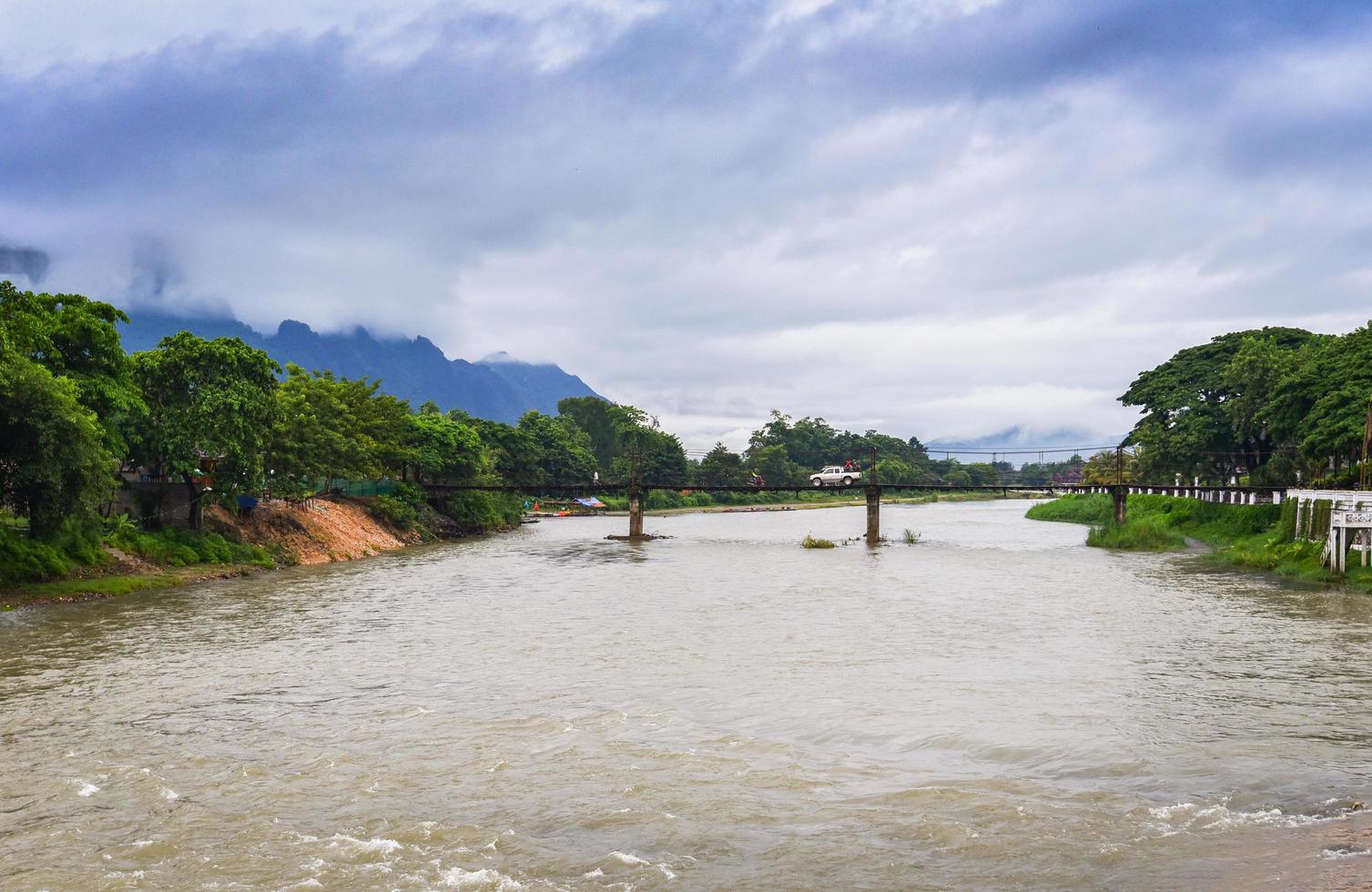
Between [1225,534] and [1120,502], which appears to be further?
[1120,502]

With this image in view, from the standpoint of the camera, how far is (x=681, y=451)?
529 ft

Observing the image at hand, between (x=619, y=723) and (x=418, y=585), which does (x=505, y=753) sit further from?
(x=418, y=585)

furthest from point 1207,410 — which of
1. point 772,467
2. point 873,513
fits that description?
point 772,467

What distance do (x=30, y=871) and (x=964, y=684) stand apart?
1815 cm

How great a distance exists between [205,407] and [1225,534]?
62949 mm

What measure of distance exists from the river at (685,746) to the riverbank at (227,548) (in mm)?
2352

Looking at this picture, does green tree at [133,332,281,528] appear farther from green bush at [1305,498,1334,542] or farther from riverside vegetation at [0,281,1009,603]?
green bush at [1305,498,1334,542]

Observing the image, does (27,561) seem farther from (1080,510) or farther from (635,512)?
(1080,510)

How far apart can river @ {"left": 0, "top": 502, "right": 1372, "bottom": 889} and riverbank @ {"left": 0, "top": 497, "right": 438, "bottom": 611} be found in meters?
2.35

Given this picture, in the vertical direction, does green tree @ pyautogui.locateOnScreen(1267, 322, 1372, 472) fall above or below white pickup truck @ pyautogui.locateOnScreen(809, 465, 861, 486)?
above

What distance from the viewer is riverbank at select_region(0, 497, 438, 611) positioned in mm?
38312

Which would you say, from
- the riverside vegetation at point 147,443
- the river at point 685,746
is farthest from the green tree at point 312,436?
the river at point 685,746

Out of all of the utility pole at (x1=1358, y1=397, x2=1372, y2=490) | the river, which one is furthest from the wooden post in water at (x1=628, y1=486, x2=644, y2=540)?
the utility pole at (x1=1358, y1=397, x2=1372, y2=490)

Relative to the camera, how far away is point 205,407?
4506 centimetres
